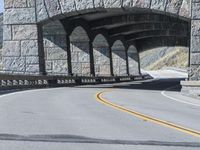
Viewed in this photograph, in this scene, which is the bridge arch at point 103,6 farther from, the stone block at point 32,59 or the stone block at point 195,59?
the stone block at point 32,59

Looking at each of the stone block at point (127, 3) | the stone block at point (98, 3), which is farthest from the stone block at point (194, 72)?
the stone block at point (98, 3)

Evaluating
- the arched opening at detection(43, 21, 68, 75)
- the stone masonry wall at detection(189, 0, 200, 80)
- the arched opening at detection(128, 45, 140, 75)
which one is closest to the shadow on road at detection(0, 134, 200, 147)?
→ the stone masonry wall at detection(189, 0, 200, 80)

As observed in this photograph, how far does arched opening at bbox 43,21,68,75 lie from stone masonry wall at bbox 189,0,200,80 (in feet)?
51.5

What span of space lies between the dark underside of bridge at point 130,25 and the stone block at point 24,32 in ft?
7.87

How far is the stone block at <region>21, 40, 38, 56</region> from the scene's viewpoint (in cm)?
3781

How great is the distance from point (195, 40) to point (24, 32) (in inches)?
479

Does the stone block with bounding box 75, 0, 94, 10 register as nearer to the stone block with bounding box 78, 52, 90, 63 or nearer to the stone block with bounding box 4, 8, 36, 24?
the stone block with bounding box 4, 8, 36, 24

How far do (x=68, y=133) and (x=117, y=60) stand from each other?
212 feet

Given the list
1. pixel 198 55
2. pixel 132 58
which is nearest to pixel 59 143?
pixel 198 55

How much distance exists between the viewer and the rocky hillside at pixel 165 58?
151 metres

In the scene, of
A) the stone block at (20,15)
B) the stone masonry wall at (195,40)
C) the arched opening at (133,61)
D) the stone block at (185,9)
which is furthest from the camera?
the arched opening at (133,61)

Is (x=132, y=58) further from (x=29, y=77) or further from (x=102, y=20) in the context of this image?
(x=29, y=77)

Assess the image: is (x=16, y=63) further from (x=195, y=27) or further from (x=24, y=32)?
(x=195, y=27)

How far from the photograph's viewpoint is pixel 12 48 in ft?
125
